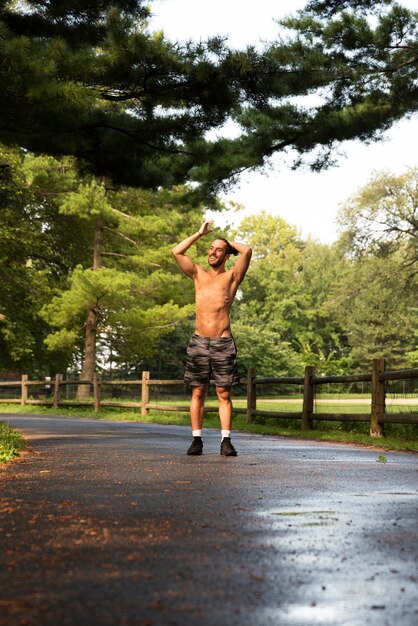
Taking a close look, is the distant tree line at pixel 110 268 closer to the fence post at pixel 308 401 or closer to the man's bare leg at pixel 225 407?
the fence post at pixel 308 401

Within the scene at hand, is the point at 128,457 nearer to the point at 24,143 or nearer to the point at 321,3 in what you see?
the point at 24,143

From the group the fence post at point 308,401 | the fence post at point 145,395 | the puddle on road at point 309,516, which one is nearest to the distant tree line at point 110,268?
the fence post at point 145,395

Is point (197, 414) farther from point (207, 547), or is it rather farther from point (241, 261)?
point (207, 547)

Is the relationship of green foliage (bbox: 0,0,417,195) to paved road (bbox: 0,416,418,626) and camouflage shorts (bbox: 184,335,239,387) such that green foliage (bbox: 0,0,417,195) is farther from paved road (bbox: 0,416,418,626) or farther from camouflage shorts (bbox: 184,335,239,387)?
paved road (bbox: 0,416,418,626)

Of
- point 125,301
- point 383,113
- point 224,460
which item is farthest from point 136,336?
point 224,460

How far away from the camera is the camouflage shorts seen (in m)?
9.27

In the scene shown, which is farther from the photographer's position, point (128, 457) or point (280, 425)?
point (280, 425)

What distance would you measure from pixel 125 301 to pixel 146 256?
1.89m

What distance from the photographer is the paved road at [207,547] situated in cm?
302

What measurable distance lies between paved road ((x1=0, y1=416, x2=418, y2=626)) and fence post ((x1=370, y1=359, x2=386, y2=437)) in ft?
20.2

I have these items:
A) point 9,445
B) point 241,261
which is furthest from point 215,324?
point 9,445

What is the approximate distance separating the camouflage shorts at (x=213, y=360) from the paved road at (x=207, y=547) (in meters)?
1.50

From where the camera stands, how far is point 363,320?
59.8 m

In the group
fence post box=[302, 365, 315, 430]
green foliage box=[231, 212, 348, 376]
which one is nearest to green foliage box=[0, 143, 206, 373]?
fence post box=[302, 365, 315, 430]
